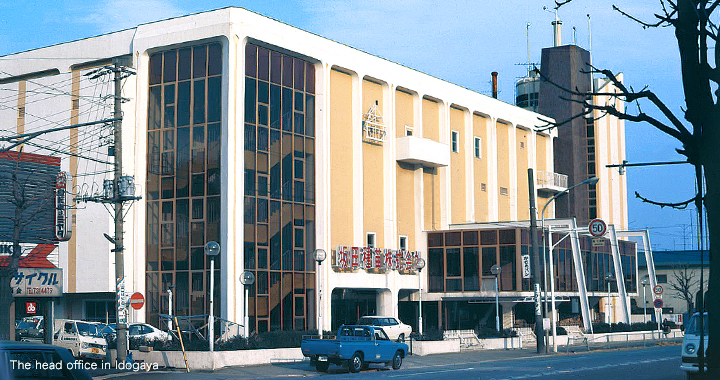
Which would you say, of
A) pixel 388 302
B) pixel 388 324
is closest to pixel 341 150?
pixel 388 302

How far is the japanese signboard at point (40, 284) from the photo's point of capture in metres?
30.6

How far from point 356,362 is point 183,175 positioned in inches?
740

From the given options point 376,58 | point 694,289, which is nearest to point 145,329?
point 376,58

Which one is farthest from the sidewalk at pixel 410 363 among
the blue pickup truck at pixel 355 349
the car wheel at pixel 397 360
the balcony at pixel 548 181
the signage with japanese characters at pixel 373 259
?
the balcony at pixel 548 181

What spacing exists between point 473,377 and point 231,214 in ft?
67.1

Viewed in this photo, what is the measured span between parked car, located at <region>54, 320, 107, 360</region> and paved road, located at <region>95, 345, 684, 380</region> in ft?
16.1

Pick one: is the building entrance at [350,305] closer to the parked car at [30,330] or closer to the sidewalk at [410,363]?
the sidewalk at [410,363]

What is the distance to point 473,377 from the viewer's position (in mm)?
25703

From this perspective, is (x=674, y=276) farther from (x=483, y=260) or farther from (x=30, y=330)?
(x=30, y=330)

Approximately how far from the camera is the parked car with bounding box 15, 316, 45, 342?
138ft

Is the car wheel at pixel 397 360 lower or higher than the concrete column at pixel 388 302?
lower

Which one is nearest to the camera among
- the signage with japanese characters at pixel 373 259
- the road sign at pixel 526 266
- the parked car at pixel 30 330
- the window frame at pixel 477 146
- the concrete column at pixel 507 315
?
the parked car at pixel 30 330

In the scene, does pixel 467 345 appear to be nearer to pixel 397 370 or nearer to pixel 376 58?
pixel 397 370

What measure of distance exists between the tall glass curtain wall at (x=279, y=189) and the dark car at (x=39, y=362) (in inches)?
1295
